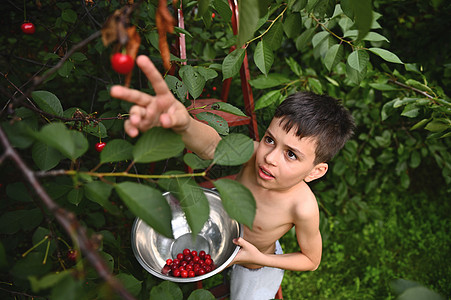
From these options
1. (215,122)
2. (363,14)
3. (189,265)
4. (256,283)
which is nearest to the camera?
(363,14)

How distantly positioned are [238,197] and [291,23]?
0.80 m

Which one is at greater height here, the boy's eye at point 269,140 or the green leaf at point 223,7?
the green leaf at point 223,7

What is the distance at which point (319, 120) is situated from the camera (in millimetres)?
1131

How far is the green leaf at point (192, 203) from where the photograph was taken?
1.95 feet

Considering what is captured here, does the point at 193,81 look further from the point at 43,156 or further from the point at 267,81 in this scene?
the point at 267,81

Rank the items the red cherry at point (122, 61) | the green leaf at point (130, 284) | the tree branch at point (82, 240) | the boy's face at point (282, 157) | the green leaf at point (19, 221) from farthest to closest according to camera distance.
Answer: the boy's face at point (282, 157) → the green leaf at point (19, 221) → the green leaf at point (130, 284) → the red cherry at point (122, 61) → the tree branch at point (82, 240)

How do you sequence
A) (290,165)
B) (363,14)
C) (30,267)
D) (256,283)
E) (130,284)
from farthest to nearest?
1. (256,283)
2. (290,165)
3. (130,284)
4. (30,267)
5. (363,14)

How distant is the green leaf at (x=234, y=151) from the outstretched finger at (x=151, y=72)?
0.16 m

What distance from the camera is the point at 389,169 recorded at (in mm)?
2453

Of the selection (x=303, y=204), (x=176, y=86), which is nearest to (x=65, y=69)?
(x=176, y=86)

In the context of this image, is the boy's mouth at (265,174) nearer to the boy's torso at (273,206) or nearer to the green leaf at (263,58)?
the boy's torso at (273,206)

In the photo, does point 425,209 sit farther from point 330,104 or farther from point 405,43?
point 330,104

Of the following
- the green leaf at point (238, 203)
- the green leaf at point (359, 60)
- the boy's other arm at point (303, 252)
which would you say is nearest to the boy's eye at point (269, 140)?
the boy's other arm at point (303, 252)

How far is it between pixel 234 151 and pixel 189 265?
2.38ft
